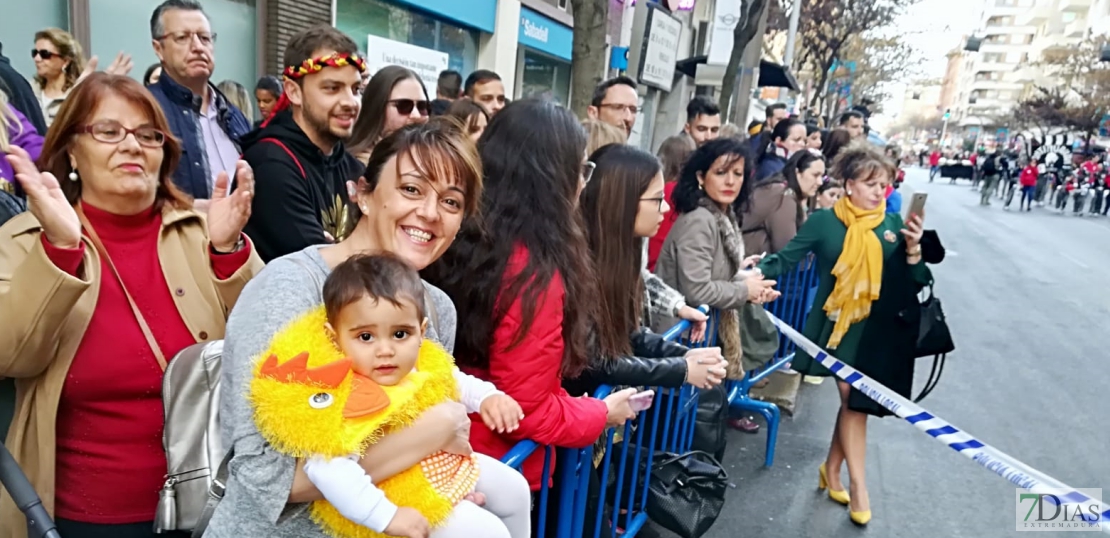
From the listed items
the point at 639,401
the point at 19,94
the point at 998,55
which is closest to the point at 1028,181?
the point at 639,401

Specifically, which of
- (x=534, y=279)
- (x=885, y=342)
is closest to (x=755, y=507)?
(x=885, y=342)

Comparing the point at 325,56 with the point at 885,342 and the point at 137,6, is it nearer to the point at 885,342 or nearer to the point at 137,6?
the point at 885,342

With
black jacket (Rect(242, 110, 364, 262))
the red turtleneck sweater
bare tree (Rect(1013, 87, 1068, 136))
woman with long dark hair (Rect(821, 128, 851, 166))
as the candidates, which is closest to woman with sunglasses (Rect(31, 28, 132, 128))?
black jacket (Rect(242, 110, 364, 262))

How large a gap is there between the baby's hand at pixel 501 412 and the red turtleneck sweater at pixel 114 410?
88cm

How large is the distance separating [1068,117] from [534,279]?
2031 inches

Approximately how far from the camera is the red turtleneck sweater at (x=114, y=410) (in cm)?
182

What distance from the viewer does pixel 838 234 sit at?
4148 mm

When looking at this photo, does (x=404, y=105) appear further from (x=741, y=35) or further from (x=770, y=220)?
(x=741, y=35)

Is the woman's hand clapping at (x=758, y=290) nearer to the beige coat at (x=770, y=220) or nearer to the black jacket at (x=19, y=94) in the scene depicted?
the beige coat at (x=770, y=220)

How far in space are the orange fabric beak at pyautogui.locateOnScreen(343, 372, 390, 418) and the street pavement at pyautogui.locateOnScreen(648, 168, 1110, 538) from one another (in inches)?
116

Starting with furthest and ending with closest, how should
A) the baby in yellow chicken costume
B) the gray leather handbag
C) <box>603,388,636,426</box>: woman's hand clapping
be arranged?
<box>603,388,636,426</box>: woman's hand clapping, the gray leather handbag, the baby in yellow chicken costume

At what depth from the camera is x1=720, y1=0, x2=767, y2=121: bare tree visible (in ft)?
40.7

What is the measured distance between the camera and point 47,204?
5.34 ft

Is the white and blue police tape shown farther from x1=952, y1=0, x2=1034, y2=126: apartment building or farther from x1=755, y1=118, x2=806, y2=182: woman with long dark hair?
x1=952, y1=0, x2=1034, y2=126: apartment building
